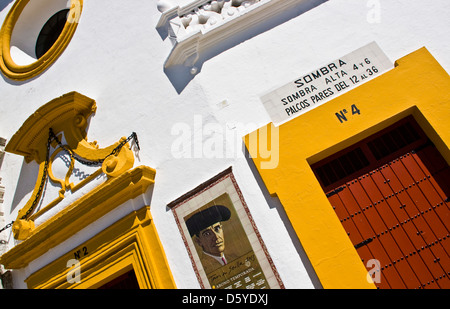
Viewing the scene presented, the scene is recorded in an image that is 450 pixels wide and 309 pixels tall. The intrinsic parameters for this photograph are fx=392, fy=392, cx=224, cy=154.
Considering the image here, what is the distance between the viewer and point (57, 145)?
6.95 m

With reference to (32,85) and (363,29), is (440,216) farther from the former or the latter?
(32,85)

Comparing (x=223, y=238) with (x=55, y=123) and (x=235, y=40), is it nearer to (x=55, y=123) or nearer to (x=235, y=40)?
(x=235, y=40)

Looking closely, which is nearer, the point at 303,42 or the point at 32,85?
the point at 303,42

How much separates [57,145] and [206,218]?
10.9 feet

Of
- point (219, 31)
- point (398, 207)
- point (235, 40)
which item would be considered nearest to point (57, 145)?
point (219, 31)

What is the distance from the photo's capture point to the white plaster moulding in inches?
227

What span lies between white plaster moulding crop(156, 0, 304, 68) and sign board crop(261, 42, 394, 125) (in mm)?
1191

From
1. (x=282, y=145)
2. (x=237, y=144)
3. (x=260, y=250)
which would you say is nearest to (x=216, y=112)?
(x=237, y=144)

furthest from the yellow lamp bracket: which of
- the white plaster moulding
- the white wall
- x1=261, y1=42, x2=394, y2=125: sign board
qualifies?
x1=261, y1=42, x2=394, y2=125: sign board

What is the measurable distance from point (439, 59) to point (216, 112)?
304cm

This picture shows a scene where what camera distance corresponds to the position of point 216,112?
18.5 feet

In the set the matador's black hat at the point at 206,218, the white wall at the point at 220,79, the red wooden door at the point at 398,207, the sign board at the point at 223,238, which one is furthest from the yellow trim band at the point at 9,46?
the red wooden door at the point at 398,207

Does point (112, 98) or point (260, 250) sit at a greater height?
point (112, 98)
